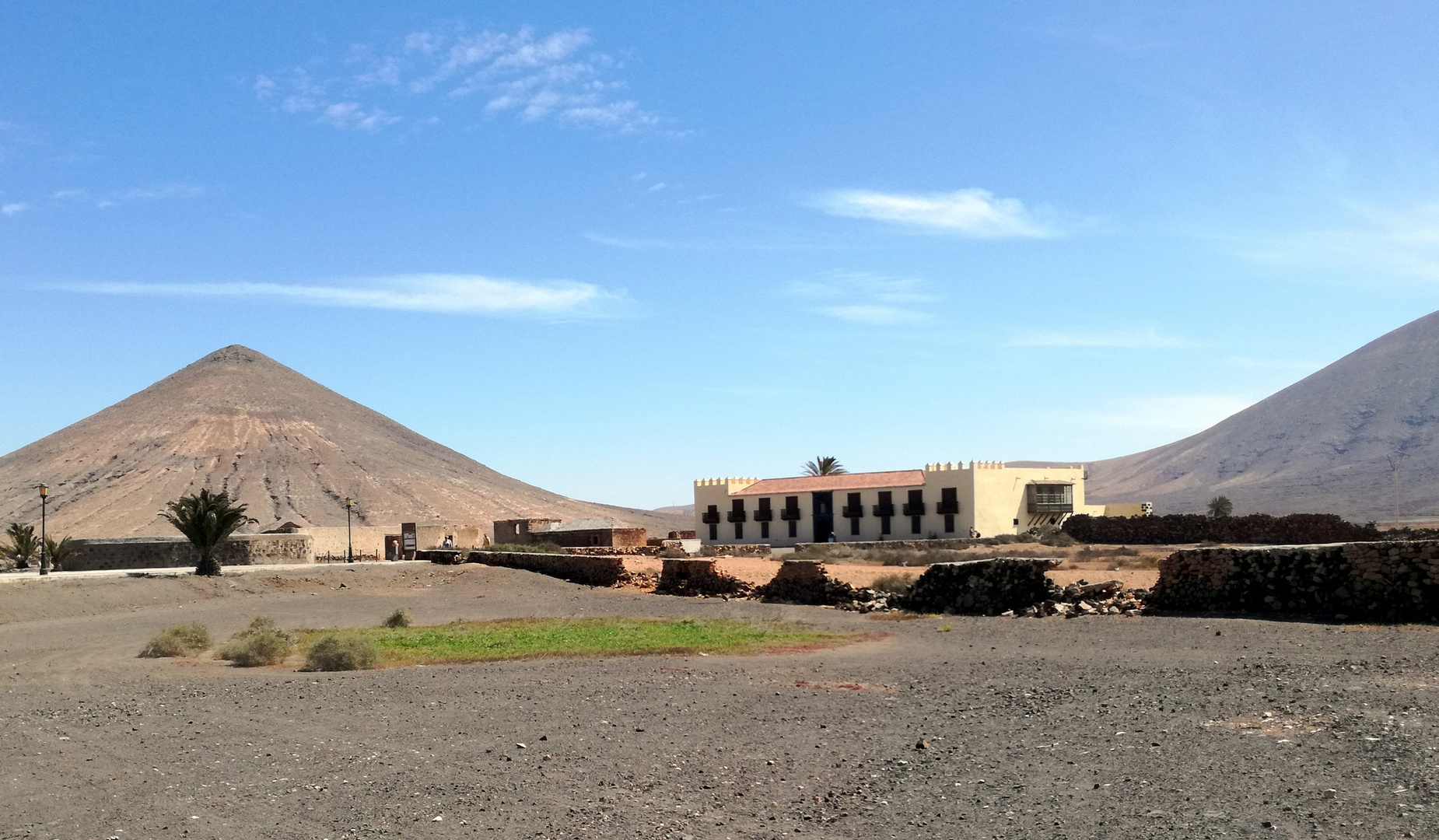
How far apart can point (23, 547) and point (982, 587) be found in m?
37.5

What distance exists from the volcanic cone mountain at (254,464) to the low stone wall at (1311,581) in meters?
84.6

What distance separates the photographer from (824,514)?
224 feet

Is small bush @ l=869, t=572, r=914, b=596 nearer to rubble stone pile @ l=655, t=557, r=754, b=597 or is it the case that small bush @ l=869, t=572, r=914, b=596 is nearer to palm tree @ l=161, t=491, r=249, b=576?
rubble stone pile @ l=655, t=557, r=754, b=597

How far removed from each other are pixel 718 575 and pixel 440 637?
40.0 ft

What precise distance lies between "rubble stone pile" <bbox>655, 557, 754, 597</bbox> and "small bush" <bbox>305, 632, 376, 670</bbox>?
49.9 ft

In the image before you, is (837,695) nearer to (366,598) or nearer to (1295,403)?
(366,598)

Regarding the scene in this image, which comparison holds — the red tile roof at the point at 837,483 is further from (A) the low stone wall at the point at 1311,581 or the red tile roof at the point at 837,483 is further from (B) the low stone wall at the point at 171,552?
(A) the low stone wall at the point at 1311,581

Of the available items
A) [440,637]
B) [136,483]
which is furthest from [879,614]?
[136,483]

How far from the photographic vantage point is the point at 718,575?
104 feet

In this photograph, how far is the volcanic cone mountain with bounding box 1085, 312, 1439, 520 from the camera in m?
127

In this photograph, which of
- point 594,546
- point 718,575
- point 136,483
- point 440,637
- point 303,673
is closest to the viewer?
point 303,673

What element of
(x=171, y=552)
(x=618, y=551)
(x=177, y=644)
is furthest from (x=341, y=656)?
(x=618, y=551)

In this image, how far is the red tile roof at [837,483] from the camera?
67062mm

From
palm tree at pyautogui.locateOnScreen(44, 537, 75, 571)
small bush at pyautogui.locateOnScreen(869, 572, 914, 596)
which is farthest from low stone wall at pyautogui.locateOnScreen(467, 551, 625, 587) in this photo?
palm tree at pyautogui.locateOnScreen(44, 537, 75, 571)
